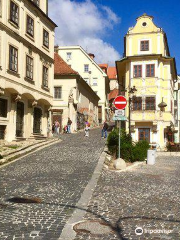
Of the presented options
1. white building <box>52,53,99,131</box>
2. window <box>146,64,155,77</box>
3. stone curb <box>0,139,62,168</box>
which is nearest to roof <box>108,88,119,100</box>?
white building <box>52,53,99,131</box>

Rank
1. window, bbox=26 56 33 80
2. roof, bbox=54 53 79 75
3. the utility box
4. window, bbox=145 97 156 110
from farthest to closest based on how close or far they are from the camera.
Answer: roof, bbox=54 53 79 75, window, bbox=145 97 156 110, window, bbox=26 56 33 80, the utility box

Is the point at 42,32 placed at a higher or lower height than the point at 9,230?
higher

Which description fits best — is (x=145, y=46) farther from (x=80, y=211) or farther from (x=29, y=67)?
(x=80, y=211)

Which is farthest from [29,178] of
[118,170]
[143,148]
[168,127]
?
[168,127]

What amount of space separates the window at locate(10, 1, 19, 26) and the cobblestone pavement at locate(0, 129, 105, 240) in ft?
32.5

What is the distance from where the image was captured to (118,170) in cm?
1324

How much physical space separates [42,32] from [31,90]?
5.31m

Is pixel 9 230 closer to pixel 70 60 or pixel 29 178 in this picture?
pixel 29 178

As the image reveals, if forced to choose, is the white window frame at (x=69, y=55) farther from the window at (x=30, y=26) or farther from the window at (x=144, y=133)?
the window at (x=30, y=26)

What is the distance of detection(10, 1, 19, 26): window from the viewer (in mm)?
20859

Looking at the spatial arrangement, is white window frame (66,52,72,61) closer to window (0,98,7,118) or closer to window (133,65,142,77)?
window (133,65,142,77)

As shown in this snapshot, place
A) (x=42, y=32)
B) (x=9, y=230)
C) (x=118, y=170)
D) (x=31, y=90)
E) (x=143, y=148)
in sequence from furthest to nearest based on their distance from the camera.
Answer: (x=42, y=32), (x=31, y=90), (x=143, y=148), (x=118, y=170), (x=9, y=230)

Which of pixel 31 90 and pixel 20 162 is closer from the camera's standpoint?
pixel 20 162

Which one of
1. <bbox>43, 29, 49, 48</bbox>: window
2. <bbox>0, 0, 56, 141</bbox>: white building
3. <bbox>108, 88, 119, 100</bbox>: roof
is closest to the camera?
<bbox>0, 0, 56, 141</bbox>: white building
